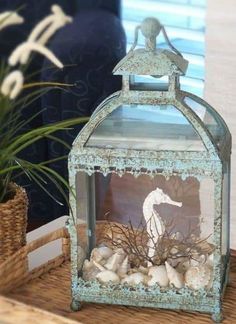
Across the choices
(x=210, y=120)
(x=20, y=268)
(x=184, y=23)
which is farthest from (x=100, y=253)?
(x=184, y=23)

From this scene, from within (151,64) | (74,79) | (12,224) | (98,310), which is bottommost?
(98,310)

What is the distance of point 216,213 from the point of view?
120 cm

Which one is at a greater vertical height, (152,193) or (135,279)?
(152,193)

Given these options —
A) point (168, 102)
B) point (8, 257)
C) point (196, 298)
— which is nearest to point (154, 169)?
point (168, 102)

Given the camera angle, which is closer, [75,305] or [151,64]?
[151,64]

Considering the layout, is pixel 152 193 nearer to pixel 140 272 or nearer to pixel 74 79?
pixel 140 272

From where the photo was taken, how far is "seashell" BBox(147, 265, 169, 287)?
1.25 metres

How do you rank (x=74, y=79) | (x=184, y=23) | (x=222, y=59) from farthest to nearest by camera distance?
(x=184, y=23), (x=74, y=79), (x=222, y=59)

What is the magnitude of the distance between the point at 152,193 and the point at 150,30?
0.85 ft

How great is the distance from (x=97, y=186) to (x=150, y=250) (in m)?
0.13

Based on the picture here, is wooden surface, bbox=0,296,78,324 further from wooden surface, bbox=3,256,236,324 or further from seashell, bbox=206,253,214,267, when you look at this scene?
seashell, bbox=206,253,214,267

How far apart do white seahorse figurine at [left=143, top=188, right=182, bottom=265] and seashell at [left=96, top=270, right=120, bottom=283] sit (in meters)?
0.06

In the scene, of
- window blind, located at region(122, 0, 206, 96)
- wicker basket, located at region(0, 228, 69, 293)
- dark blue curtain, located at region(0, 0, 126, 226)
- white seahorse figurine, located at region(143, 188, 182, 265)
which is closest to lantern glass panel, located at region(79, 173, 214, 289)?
white seahorse figurine, located at region(143, 188, 182, 265)

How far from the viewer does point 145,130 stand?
1220 millimetres
